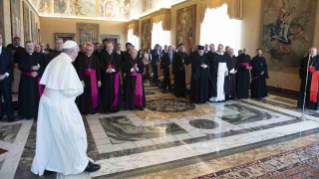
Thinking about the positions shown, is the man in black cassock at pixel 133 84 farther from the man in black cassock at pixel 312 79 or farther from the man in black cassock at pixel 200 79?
the man in black cassock at pixel 312 79

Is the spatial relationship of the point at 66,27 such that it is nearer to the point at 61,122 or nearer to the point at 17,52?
the point at 17,52

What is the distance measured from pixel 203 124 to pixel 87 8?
20.9 m

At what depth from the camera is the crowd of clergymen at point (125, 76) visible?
525cm

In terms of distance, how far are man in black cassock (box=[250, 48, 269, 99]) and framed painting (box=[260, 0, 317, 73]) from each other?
45.0 inches

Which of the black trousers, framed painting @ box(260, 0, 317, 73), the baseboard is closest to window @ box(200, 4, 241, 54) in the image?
framed painting @ box(260, 0, 317, 73)

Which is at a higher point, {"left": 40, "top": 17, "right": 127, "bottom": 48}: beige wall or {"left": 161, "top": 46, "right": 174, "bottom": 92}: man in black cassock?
{"left": 40, "top": 17, "right": 127, "bottom": 48}: beige wall

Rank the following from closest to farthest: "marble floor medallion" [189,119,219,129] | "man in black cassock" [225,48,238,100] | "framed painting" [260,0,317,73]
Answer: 1. "marble floor medallion" [189,119,219,129]
2. "man in black cassock" [225,48,238,100]
3. "framed painting" [260,0,317,73]

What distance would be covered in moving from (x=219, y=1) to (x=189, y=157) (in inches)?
360

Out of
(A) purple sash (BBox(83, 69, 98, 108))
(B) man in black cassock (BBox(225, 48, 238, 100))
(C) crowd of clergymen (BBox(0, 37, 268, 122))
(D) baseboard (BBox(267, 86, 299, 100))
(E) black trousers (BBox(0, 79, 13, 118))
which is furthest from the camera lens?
(D) baseboard (BBox(267, 86, 299, 100))

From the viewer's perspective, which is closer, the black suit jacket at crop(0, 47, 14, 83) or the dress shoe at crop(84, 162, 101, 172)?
the dress shoe at crop(84, 162, 101, 172)

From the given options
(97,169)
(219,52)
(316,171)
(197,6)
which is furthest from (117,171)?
(197,6)

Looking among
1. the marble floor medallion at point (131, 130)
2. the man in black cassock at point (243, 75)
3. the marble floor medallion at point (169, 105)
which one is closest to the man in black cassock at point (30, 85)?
the marble floor medallion at point (131, 130)

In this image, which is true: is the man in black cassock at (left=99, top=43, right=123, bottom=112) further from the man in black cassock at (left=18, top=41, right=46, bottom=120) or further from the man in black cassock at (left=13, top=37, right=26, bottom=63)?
the man in black cassock at (left=13, top=37, right=26, bottom=63)

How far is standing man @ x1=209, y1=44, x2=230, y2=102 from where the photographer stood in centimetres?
745
